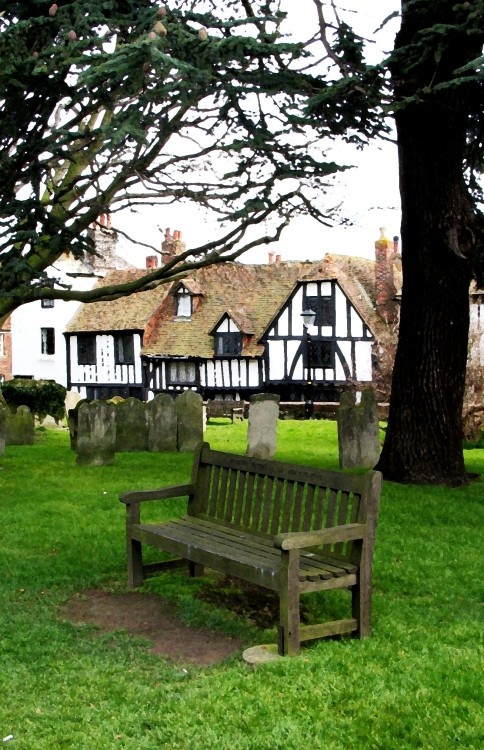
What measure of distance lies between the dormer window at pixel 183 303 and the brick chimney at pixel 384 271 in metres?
10.7

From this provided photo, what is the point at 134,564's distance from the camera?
7023mm

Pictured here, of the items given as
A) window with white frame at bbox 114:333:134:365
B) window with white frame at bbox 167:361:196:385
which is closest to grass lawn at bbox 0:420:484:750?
window with white frame at bbox 167:361:196:385

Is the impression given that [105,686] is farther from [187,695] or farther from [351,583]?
[351,583]

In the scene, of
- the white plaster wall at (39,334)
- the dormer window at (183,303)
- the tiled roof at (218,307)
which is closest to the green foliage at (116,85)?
the tiled roof at (218,307)

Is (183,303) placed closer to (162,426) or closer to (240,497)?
(162,426)

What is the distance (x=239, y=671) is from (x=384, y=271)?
1425 inches

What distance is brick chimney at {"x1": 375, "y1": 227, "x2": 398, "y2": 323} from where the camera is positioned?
126 feet

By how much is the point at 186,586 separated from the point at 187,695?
248 centimetres

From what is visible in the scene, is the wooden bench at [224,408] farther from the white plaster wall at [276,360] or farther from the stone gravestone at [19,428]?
the stone gravestone at [19,428]

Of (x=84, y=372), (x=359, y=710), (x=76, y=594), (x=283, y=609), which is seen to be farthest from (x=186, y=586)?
(x=84, y=372)

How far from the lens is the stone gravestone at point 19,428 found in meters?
19.8

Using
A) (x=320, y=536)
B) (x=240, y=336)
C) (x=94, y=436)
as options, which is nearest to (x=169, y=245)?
(x=240, y=336)

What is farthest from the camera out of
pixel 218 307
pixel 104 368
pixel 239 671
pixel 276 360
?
pixel 104 368

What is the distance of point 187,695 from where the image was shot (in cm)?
456
